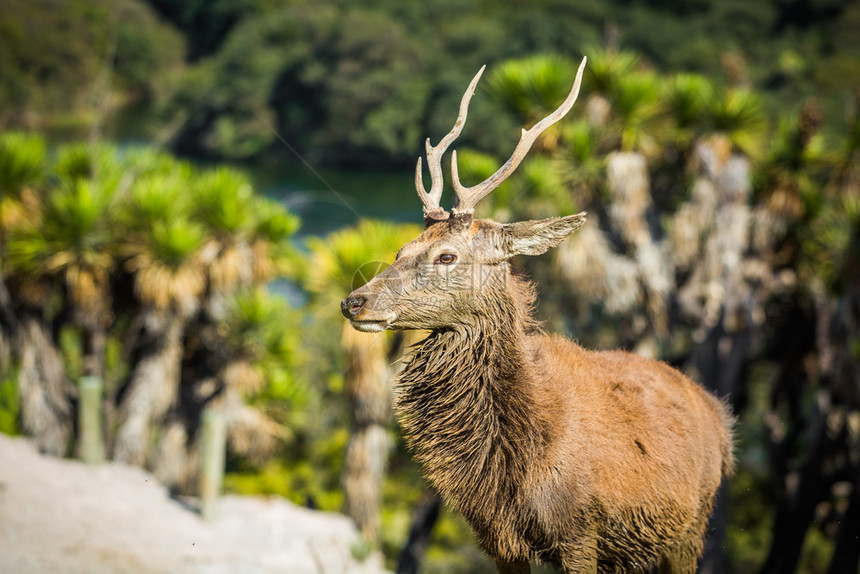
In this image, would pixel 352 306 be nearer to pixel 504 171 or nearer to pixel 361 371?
pixel 504 171

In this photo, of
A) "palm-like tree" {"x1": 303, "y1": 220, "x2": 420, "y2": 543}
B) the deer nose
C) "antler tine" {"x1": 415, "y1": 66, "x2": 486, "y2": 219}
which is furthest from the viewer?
"palm-like tree" {"x1": 303, "y1": 220, "x2": 420, "y2": 543}

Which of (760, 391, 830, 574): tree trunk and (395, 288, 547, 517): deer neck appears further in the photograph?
(760, 391, 830, 574): tree trunk

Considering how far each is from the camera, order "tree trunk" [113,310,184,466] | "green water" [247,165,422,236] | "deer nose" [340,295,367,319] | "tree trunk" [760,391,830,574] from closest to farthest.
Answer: "deer nose" [340,295,367,319] < "tree trunk" [113,310,184,466] < "tree trunk" [760,391,830,574] < "green water" [247,165,422,236]

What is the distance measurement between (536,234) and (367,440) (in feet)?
30.4

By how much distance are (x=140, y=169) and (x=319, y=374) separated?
280 inches

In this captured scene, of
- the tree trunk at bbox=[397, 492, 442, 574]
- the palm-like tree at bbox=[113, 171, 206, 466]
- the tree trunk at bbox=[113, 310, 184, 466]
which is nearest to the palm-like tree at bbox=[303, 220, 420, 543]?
the tree trunk at bbox=[397, 492, 442, 574]

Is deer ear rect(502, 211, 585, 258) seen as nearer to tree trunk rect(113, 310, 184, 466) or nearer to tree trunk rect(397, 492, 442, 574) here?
tree trunk rect(113, 310, 184, 466)

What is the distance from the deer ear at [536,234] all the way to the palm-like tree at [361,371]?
6.63m

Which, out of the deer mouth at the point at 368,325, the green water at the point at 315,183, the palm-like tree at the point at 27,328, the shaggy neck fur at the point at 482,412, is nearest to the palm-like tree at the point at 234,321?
the palm-like tree at the point at 27,328

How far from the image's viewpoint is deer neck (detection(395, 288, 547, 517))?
3.63 m

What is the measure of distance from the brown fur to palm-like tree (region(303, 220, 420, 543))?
6540mm

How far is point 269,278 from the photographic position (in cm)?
1299

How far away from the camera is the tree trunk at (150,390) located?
41.4 feet

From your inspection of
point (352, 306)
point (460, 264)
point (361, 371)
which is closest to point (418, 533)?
point (361, 371)
